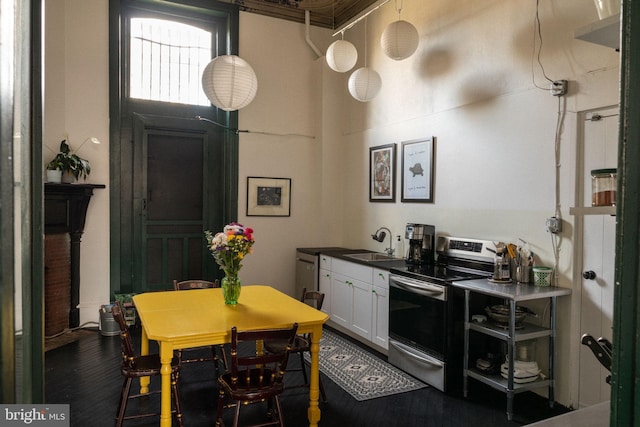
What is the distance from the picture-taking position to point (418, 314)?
3.87 metres

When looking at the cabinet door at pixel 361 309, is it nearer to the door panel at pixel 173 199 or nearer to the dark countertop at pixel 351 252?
the dark countertop at pixel 351 252

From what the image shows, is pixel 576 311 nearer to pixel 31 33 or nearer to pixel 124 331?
pixel 124 331

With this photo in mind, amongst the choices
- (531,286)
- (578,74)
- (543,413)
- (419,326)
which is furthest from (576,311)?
(578,74)

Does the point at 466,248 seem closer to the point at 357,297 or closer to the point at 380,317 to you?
the point at 380,317

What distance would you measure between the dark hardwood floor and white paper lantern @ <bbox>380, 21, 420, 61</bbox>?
2936mm

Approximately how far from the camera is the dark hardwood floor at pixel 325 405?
3148mm

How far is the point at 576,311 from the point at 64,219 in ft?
16.4

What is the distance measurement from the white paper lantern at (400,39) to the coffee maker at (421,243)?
1697mm

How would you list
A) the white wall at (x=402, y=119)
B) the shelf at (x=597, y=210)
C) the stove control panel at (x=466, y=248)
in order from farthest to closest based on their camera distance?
the stove control panel at (x=466, y=248), the white wall at (x=402, y=119), the shelf at (x=597, y=210)

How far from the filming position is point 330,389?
3.68m

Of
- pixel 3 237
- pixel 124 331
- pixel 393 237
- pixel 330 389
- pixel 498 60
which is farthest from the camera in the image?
pixel 393 237

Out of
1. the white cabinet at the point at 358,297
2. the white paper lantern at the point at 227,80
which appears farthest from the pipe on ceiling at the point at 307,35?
the white cabinet at the point at 358,297

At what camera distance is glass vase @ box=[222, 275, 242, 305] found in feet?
10.6

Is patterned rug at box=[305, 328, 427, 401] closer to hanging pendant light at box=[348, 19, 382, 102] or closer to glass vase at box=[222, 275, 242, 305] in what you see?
glass vase at box=[222, 275, 242, 305]
